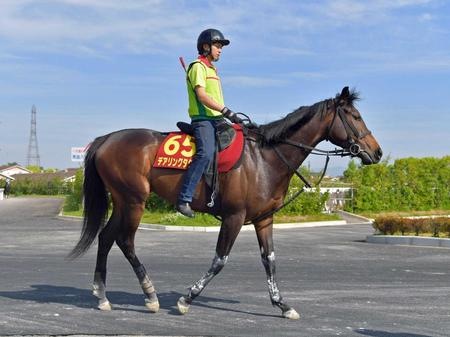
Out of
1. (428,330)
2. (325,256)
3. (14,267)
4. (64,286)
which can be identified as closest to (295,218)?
(325,256)

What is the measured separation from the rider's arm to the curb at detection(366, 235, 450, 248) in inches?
503

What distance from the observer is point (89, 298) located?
942cm

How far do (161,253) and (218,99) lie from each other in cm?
914

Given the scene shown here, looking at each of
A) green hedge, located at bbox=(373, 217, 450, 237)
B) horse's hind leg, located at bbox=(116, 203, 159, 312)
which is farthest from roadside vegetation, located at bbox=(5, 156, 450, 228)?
horse's hind leg, located at bbox=(116, 203, 159, 312)

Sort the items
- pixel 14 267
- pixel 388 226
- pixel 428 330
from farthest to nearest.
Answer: pixel 388 226, pixel 14 267, pixel 428 330

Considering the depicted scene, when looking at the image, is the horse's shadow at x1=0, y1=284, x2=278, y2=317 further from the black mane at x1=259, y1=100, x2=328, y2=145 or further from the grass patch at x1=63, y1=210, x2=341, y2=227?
the grass patch at x1=63, y1=210, x2=341, y2=227

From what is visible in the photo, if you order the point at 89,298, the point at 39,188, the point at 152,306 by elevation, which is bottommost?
the point at 89,298

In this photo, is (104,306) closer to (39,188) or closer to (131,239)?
(131,239)

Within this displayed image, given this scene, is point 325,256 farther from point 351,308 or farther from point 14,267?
point 351,308

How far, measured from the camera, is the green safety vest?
27.7 feet

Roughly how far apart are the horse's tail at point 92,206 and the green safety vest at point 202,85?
1.29 m

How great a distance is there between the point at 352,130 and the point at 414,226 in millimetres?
13956

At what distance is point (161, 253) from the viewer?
1720cm

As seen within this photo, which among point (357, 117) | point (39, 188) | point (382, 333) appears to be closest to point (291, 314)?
point (382, 333)
